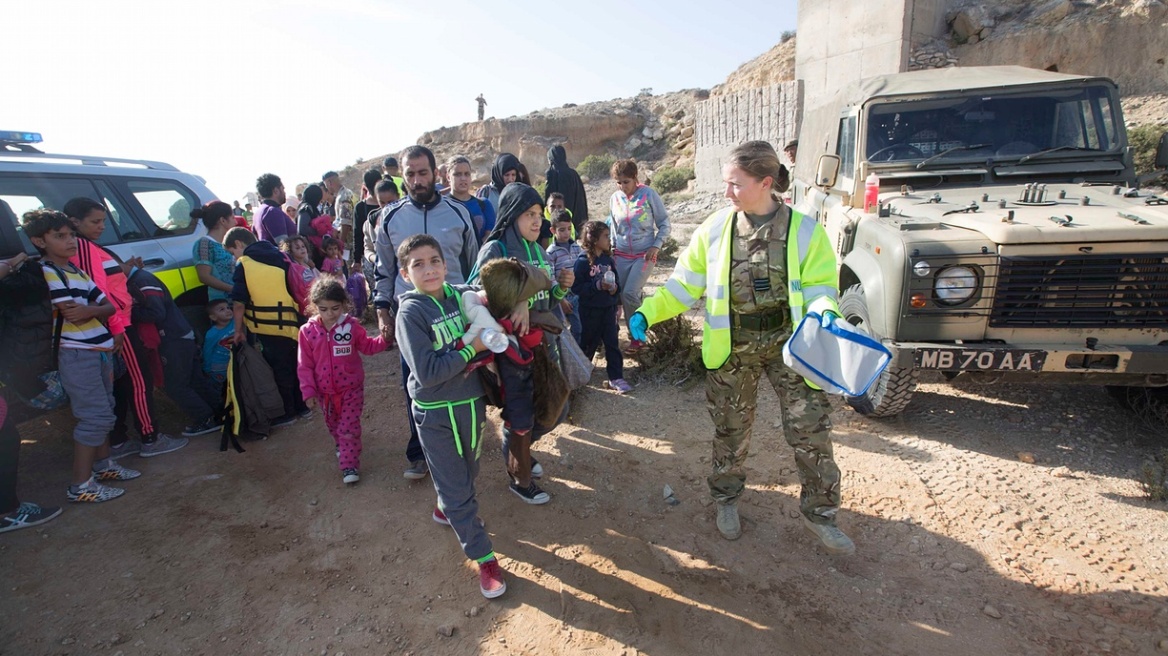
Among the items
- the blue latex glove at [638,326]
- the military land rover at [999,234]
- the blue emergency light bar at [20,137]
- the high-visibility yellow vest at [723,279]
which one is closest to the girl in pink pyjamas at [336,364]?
the blue latex glove at [638,326]

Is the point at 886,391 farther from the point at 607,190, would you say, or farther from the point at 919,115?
the point at 607,190

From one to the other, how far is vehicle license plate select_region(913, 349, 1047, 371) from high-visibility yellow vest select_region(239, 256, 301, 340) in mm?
4039

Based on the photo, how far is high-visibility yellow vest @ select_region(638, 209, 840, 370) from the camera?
2.50 metres

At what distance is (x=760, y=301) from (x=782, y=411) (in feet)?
1.68

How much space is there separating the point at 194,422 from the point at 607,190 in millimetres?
20328

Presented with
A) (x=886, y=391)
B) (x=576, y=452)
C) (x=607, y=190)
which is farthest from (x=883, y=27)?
(x=576, y=452)

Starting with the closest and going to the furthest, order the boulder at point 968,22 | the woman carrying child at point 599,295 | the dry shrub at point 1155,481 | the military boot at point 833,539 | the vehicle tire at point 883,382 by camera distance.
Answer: the military boot at point 833,539
the dry shrub at point 1155,481
the vehicle tire at point 883,382
the woman carrying child at point 599,295
the boulder at point 968,22

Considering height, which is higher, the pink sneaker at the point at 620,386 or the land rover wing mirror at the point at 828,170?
the land rover wing mirror at the point at 828,170

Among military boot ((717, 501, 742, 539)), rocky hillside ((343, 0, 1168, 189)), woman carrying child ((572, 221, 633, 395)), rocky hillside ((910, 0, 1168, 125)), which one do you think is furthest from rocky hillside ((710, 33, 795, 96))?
military boot ((717, 501, 742, 539))

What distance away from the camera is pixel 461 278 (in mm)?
3492

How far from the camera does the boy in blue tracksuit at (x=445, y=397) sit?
2.48 meters

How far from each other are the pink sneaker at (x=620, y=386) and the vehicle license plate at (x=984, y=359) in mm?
2286

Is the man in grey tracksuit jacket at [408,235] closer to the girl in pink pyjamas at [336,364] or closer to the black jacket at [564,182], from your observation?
the girl in pink pyjamas at [336,364]

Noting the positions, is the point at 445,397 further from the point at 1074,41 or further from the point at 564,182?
the point at 1074,41
